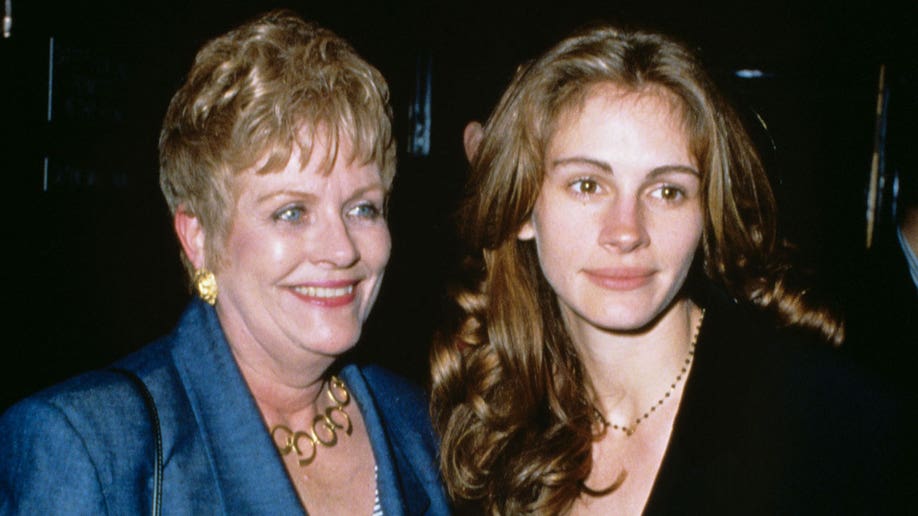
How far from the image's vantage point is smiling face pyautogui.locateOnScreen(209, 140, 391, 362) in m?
1.95

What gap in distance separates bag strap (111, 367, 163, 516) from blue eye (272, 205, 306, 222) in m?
0.49

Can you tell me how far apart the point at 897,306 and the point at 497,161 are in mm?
1598

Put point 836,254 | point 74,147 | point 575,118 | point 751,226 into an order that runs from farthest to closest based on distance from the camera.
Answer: point 836,254, point 74,147, point 751,226, point 575,118

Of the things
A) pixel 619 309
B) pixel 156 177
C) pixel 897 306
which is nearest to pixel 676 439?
pixel 619 309

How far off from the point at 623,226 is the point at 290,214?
32.2 inches

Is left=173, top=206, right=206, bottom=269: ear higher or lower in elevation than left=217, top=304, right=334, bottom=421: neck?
higher

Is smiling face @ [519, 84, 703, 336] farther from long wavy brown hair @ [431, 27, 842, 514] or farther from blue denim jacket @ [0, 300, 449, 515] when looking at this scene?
blue denim jacket @ [0, 300, 449, 515]

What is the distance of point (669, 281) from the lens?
2.04 m

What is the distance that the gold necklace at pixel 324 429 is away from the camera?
2.10 m

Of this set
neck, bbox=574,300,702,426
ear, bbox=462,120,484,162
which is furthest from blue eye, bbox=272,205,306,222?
ear, bbox=462,120,484,162

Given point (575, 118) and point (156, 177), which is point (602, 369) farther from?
point (156, 177)

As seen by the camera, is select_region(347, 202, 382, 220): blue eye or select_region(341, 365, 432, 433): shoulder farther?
select_region(341, 365, 432, 433): shoulder

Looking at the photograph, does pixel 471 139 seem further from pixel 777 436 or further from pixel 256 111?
pixel 777 436

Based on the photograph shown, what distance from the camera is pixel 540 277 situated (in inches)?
99.4
